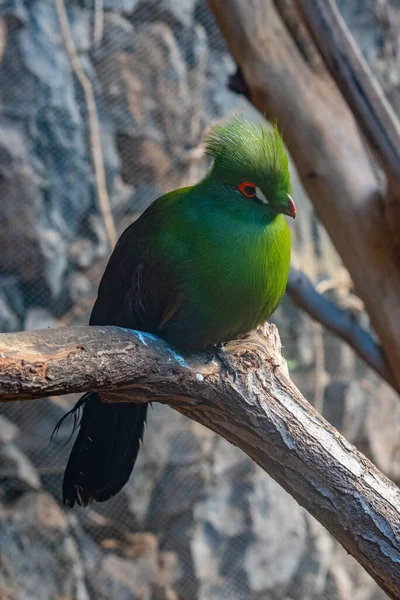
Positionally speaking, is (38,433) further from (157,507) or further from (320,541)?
(320,541)

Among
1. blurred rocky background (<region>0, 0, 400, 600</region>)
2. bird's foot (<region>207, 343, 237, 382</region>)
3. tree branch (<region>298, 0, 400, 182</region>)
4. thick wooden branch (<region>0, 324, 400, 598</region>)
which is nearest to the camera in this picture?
thick wooden branch (<region>0, 324, 400, 598</region>)

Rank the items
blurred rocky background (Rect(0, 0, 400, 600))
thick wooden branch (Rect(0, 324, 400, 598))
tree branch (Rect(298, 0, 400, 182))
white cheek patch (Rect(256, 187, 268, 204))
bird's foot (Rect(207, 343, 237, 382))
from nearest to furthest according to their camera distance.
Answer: thick wooden branch (Rect(0, 324, 400, 598))
bird's foot (Rect(207, 343, 237, 382))
white cheek patch (Rect(256, 187, 268, 204))
tree branch (Rect(298, 0, 400, 182))
blurred rocky background (Rect(0, 0, 400, 600))

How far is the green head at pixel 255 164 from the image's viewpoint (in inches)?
58.1

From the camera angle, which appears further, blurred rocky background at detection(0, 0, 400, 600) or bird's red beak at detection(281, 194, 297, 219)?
blurred rocky background at detection(0, 0, 400, 600)

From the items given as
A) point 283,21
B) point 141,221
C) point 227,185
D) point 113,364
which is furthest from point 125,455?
point 283,21

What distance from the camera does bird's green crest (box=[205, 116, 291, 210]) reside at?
147 cm

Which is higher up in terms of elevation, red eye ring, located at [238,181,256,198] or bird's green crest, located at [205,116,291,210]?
bird's green crest, located at [205,116,291,210]

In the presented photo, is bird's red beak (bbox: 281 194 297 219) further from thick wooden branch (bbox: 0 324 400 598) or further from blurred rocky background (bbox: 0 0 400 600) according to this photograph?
blurred rocky background (bbox: 0 0 400 600)

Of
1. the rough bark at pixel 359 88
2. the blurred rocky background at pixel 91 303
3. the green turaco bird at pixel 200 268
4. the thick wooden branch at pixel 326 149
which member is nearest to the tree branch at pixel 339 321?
the thick wooden branch at pixel 326 149

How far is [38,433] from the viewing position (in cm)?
304

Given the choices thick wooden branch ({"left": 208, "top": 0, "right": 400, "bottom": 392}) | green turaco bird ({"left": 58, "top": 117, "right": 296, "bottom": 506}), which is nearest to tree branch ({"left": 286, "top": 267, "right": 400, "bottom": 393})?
thick wooden branch ({"left": 208, "top": 0, "right": 400, "bottom": 392})

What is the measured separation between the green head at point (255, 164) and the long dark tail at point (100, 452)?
0.57m

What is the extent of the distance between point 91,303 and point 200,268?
6.04 ft

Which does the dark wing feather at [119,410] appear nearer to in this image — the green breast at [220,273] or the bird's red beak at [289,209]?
the green breast at [220,273]
